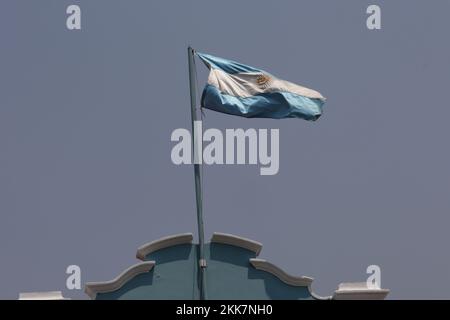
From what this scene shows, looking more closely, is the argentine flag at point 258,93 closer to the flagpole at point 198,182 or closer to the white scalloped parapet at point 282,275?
the flagpole at point 198,182

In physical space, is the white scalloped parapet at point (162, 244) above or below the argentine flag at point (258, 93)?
below

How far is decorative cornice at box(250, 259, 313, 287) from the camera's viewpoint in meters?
26.8

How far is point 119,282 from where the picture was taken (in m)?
26.2

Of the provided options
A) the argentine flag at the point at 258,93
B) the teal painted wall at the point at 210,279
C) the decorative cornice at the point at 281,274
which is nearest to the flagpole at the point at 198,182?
the teal painted wall at the point at 210,279

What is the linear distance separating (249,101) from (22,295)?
7590 millimetres

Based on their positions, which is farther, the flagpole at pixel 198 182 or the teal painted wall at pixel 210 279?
the flagpole at pixel 198 182

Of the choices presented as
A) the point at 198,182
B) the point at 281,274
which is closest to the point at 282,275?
the point at 281,274

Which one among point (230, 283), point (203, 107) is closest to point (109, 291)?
point (230, 283)

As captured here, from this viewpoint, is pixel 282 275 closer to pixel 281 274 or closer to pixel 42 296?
pixel 281 274

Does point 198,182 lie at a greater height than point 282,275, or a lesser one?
greater

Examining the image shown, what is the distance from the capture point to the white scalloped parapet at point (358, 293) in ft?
86.6

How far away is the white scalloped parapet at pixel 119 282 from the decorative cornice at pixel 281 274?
248 centimetres

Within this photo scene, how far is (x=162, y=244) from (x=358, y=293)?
→ 4.69m

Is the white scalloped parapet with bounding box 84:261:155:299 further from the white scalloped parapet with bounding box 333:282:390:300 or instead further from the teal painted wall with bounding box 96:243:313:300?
the white scalloped parapet with bounding box 333:282:390:300
